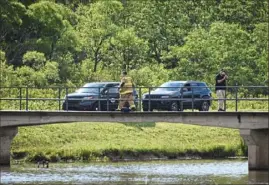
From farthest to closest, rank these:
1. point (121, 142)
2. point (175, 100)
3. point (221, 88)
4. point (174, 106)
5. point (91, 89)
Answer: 1. point (121, 142)
2. point (91, 89)
3. point (174, 106)
4. point (175, 100)
5. point (221, 88)

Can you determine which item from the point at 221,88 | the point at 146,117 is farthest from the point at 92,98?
A: the point at 221,88

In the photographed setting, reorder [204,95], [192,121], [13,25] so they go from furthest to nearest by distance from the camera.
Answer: [13,25], [204,95], [192,121]

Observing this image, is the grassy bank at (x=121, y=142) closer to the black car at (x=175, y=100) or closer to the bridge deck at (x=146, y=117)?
the black car at (x=175, y=100)

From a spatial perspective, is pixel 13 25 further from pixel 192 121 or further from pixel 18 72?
pixel 192 121

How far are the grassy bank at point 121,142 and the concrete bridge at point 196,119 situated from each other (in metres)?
6.13

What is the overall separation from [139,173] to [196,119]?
3389mm

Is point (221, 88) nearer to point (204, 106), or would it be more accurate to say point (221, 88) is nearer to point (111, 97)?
point (204, 106)

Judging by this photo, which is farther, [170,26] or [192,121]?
[170,26]

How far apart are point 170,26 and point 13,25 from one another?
45.3ft

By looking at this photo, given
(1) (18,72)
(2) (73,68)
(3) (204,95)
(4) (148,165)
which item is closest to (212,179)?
(4) (148,165)

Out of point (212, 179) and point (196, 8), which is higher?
point (196, 8)

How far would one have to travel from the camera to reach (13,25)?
306 ft

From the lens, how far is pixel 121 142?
228ft

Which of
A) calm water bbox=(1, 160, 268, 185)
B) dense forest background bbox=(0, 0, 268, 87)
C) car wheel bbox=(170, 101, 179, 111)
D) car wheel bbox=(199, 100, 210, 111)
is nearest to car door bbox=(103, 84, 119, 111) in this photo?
car wheel bbox=(170, 101, 179, 111)
